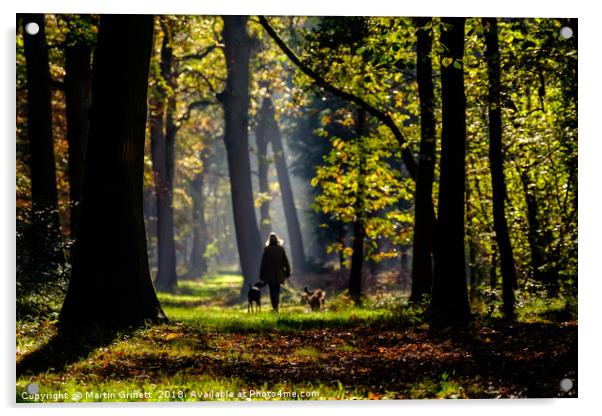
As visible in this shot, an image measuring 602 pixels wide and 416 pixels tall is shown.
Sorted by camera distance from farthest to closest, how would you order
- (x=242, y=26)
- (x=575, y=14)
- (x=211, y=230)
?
(x=211, y=230) < (x=242, y=26) < (x=575, y=14)

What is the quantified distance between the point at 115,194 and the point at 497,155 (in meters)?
5.60

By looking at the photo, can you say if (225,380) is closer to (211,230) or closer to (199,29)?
(199,29)

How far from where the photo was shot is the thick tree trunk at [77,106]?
52.8ft

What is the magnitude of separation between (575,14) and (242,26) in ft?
43.6

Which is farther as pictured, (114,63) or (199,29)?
(199,29)

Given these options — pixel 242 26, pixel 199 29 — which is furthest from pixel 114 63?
pixel 242 26

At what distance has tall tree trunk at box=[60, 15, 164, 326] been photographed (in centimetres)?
1018

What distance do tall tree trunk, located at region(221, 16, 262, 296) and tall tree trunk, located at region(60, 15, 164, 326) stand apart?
1132 cm

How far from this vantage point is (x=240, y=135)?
22078 mm

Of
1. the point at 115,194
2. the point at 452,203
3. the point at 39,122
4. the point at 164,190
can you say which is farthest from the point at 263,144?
the point at 115,194

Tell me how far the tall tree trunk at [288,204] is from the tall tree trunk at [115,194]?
19455mm

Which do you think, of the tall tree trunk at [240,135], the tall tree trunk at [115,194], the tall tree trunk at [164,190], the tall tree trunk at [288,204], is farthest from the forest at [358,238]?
the tall tree trunk at [288,204]

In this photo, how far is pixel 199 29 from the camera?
17.9 metres

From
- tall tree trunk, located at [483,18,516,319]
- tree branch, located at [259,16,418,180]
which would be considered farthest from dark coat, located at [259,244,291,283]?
tall tree trunk, located at [483,18,516,319]
